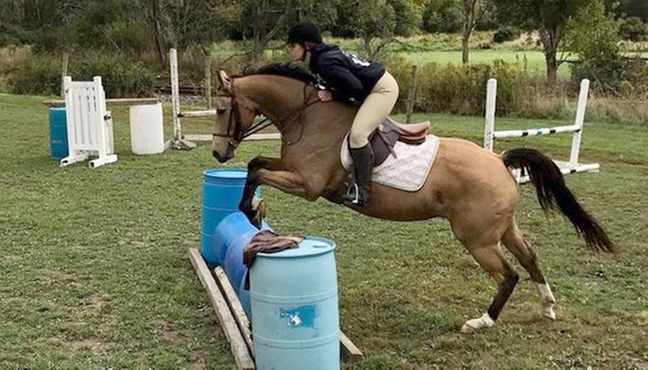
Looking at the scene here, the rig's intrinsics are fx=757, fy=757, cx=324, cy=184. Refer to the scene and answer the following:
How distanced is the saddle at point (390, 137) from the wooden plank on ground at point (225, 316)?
4.29 feet

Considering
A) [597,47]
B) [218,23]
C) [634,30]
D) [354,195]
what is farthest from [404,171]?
[634,30]

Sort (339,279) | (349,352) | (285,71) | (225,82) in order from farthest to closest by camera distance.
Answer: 1. (339,279)
2. (285,71)
3. (225,82)
4. (349,352)

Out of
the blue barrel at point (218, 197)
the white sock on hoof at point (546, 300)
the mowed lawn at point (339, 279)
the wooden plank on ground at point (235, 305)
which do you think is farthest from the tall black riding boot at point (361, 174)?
the blue barrel at point (218, 197)

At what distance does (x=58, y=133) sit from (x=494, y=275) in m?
8.94

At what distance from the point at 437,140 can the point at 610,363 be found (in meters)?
1.66

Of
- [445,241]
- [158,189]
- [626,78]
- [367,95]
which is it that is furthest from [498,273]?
[626,78]

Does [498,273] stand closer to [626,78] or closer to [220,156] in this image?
[220,156]

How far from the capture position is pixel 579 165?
1146 cm

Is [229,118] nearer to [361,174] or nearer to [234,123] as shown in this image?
[234,123]

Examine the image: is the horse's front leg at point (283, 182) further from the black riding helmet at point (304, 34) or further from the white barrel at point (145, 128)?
the white barrel at point (145, 128)

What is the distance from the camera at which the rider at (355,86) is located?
176 inches

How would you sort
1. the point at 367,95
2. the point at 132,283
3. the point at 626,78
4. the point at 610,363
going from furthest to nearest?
the point at 626,78, the point at 132,283, the point at 367,95, the point at 610,363

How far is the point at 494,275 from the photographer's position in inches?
189

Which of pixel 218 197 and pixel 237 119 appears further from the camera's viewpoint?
pixel 218 197
